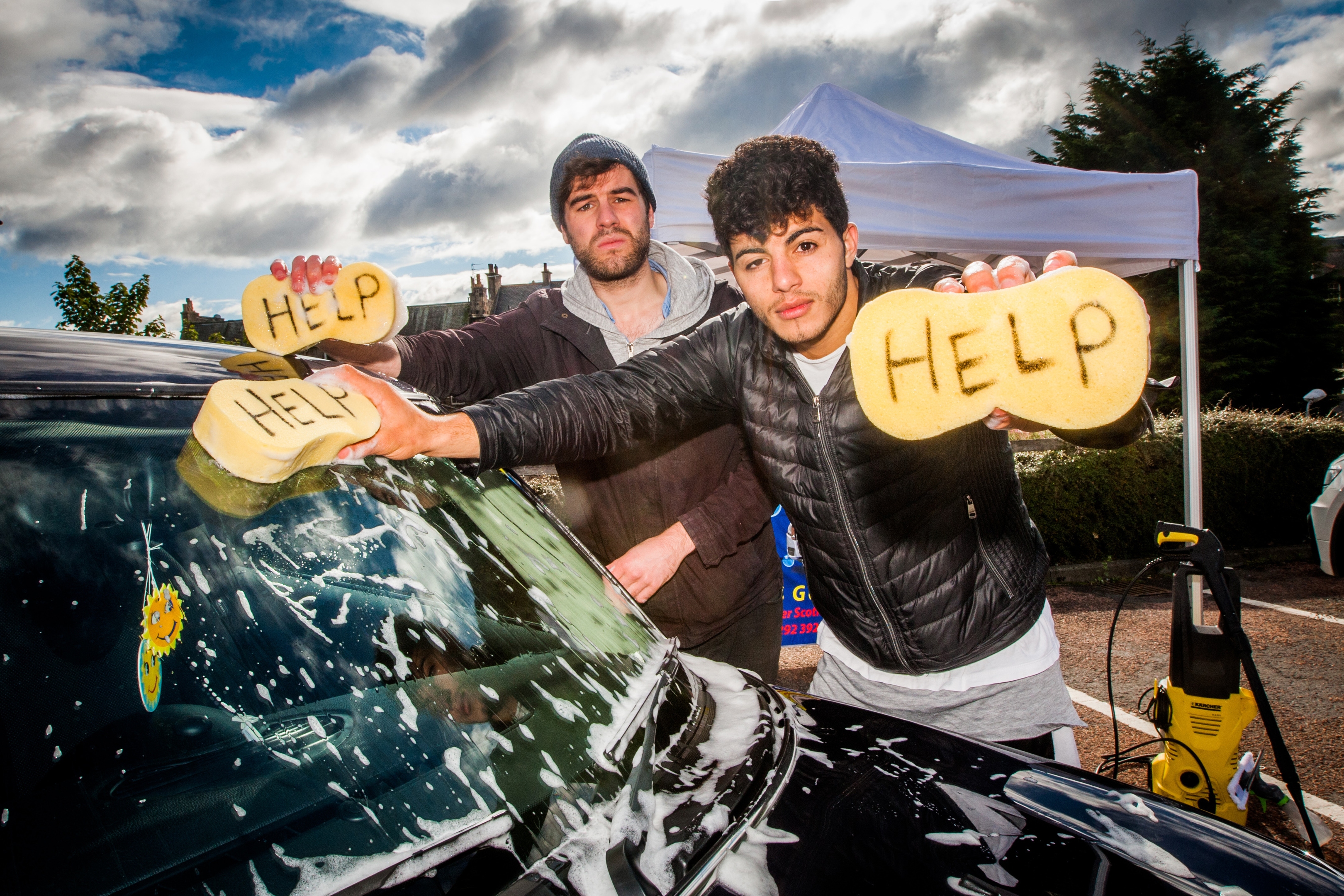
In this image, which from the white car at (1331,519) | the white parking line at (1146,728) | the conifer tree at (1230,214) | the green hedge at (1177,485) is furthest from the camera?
the conifer tree at (1230,214)

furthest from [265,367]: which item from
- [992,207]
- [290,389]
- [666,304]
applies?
[992,207]

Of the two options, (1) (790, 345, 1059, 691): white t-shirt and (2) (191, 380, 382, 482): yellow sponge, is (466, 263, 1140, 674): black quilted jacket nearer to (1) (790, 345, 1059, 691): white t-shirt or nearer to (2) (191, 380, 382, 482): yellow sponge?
(1) (790, 345, 1059, 691): white t-shirt

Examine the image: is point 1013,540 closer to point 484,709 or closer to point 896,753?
point 896,753

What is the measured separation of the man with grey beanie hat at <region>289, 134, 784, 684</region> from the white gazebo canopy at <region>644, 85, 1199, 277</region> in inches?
68.6

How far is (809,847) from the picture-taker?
1014 millimetres

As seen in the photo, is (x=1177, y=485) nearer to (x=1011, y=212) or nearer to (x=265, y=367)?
(x=1011, y=212)

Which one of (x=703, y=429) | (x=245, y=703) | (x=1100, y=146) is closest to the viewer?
(x=245, y=703)

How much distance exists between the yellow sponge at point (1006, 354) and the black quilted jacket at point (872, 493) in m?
0.44

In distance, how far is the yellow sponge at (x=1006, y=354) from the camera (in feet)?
3.15

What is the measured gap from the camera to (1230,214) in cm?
1719

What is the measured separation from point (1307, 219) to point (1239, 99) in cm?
366

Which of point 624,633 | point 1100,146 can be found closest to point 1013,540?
point 624,633

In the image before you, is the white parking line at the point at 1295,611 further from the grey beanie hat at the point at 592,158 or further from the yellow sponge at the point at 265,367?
the yellow sponge at the point at 265,367

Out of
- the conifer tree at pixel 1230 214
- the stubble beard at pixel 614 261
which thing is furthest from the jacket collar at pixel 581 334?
the conifer tree at pixel 1230 214
